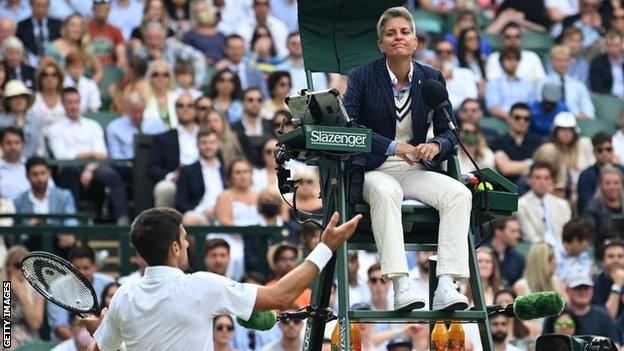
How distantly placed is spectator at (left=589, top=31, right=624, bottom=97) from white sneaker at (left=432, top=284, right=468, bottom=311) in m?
12.5

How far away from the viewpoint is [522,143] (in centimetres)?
1978

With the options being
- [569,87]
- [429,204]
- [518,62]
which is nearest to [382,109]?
[429,204]

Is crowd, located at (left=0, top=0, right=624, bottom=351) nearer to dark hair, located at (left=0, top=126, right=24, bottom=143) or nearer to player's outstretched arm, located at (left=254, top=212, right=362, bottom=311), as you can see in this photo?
dark hair, located at (left=0, top=126, right=24, bottom=143)

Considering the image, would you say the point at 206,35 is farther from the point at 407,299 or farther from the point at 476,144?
the point at 407,299

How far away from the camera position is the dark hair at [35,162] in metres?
16.5

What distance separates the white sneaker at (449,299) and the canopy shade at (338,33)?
1765 mm

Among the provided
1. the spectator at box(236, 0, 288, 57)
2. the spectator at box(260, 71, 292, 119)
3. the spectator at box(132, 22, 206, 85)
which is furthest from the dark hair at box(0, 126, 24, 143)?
the spectator at box(236, 0, 288, 57)

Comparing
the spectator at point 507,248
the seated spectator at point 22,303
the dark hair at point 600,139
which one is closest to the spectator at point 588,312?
the spectator at point 507,248

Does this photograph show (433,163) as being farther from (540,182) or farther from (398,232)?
(540,182)

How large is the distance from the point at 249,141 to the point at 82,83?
2.05m

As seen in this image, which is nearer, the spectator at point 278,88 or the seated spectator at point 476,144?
the seated spectator at point 476,144

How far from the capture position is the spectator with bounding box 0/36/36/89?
18.6m

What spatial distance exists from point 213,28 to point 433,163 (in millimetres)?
10310

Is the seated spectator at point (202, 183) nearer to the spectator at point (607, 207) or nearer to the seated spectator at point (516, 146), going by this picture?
the seated spectator at point (516, 146)
